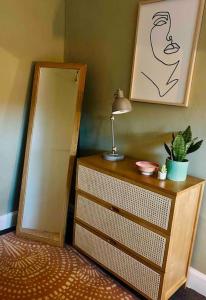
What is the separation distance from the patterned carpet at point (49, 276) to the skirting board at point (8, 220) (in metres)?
0.20

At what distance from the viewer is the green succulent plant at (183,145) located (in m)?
1.61

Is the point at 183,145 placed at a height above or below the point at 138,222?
above

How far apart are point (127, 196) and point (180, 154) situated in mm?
420

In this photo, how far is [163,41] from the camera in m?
1.81

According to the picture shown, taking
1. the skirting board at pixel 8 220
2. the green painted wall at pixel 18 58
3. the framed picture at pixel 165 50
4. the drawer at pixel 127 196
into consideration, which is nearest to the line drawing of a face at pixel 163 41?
the framed picture at pixel 165 50

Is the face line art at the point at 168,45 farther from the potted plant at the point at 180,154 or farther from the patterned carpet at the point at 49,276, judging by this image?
the patterned carpet at the point at 49,276

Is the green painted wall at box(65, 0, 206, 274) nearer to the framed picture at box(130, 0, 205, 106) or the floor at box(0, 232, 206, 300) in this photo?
the framed picture at box(130, 0, 205, 106)

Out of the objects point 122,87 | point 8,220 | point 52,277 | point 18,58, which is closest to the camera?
point 52,277

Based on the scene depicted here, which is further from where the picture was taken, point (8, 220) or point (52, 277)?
point (8, 220)

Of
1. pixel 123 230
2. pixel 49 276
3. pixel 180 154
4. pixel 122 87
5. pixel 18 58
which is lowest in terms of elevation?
pixel 49 276

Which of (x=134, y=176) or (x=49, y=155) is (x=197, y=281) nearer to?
(x=134, y=176)

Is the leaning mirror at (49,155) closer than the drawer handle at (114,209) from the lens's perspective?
No

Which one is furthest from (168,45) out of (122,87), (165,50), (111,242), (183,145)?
(111,242)

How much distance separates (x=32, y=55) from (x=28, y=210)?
1.36 metres
